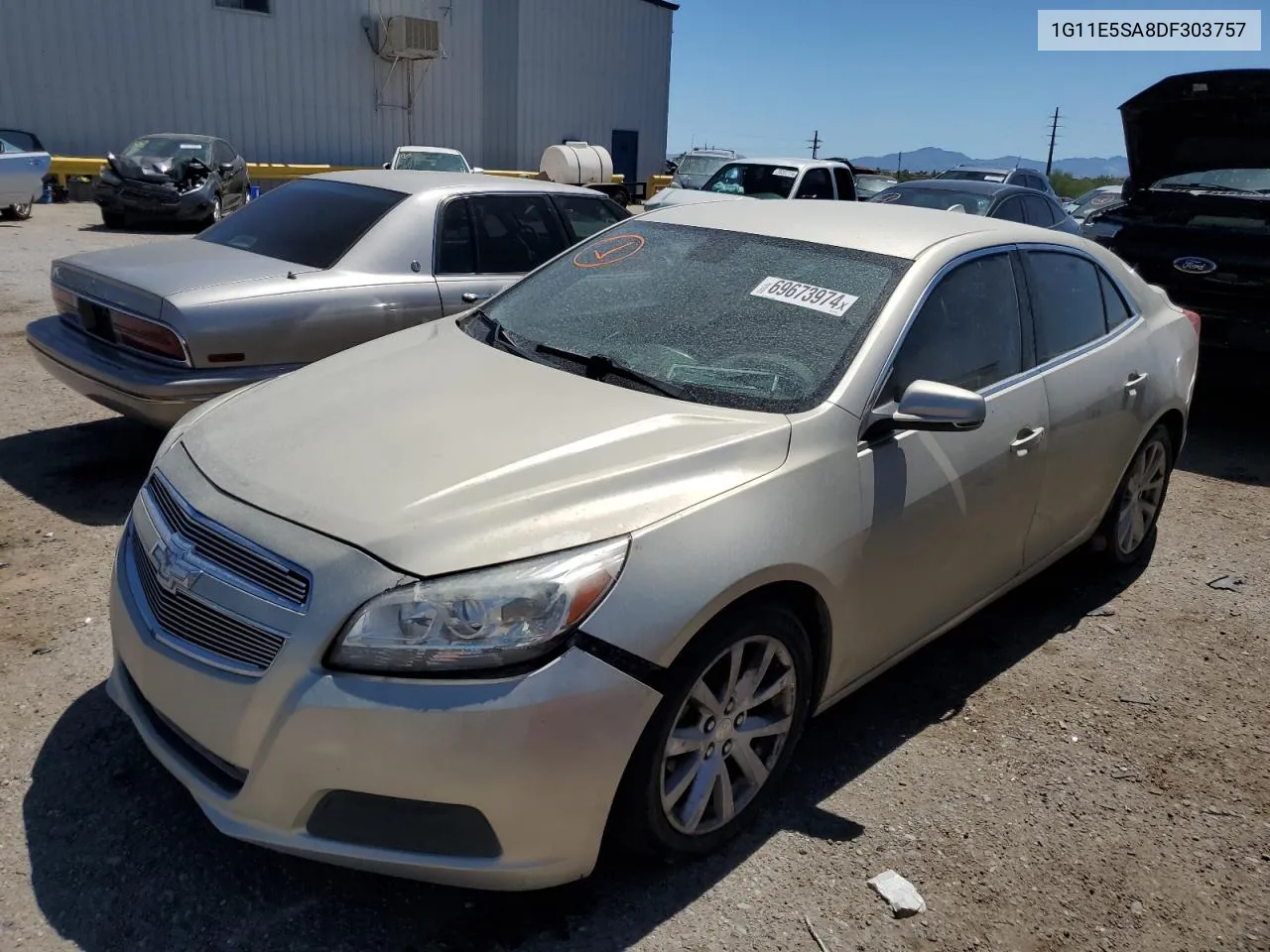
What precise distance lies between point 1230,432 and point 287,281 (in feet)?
21.9

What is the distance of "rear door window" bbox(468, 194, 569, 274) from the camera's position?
5.87 metres

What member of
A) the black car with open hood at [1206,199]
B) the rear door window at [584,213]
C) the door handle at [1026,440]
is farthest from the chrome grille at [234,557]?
the black car with open hood at [1206,199]

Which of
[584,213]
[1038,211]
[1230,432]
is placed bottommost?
[1230,432]

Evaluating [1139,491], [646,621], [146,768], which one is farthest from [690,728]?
[1139,491]

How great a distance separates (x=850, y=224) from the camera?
11.9ft

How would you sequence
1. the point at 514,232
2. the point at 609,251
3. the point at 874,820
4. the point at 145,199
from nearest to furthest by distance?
1. the point at 874,820
2. the point at 609,251
3. the point at 514,232
4. the point at 145,199

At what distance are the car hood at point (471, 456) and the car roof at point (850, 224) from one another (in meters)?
1.00

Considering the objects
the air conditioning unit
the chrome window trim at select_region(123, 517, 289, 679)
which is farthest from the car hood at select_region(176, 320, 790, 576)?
the air conditioning unit

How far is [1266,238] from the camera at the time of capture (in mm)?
6855

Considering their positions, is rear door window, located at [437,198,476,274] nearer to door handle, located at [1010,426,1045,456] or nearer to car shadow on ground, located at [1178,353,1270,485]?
door handle, located at [1010,426,1045,456]

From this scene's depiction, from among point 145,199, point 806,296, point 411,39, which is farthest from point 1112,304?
point 411,39

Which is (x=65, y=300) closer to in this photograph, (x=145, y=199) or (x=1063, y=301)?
(x=1063, y=301)

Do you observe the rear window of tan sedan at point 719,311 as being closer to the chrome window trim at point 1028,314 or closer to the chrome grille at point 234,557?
the chrome window trim at point 1028,314

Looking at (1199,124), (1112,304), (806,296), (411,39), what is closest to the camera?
(806,296)
